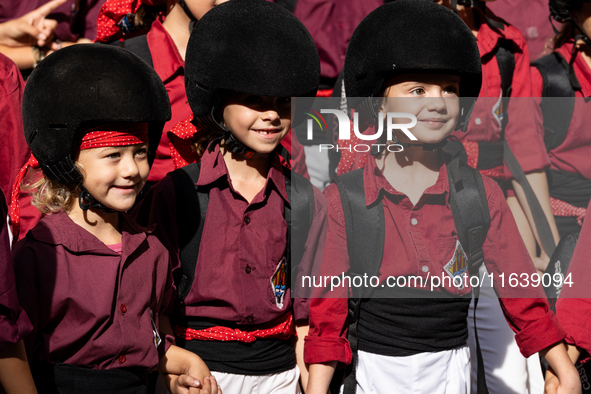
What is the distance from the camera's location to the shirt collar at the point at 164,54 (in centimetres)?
331

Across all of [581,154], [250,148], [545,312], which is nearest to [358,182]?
[250,148]

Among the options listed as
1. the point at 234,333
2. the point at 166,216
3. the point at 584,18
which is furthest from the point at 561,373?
the point at 584,18

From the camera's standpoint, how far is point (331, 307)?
2598 millimetres

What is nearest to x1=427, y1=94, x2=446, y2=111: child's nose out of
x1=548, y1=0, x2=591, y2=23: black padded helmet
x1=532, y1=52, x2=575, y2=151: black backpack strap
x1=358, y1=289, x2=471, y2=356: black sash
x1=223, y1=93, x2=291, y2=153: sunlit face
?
x1=223, y1=93, x2=291, y2=153: sunlit face

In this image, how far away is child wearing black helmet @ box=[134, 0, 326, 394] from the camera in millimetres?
2543

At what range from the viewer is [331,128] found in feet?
11.7

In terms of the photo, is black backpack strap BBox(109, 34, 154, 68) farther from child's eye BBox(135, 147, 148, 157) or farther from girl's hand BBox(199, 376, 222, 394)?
girl's hand BBox(199, 376, 222, 394)

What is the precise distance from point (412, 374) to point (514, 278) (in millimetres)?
602

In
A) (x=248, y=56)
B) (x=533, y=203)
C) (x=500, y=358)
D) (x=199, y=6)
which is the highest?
(x=248, y=56)

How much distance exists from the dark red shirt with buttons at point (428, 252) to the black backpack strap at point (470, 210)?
3 centimetres

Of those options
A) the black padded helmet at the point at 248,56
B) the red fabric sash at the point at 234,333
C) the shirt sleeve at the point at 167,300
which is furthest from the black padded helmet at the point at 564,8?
the shirt sleeve at the point at 167,300

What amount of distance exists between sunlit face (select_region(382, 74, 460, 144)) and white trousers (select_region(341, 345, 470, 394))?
93 cm

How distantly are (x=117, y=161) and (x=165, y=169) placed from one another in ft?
3.09

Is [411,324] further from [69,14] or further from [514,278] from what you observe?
[69,14]
